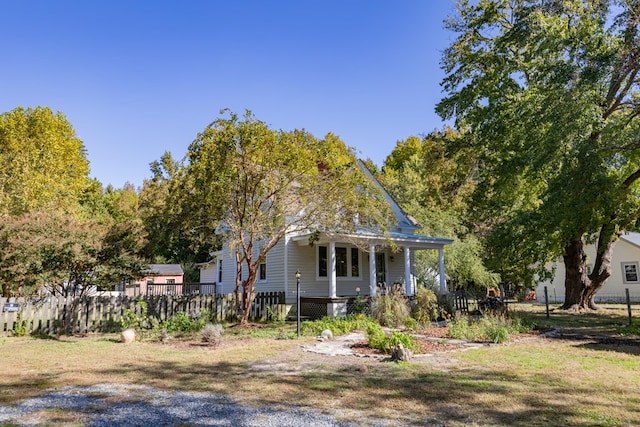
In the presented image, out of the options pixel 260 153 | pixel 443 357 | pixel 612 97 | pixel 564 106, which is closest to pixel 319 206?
pixel 260 153

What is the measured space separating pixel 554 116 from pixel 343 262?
10.2 meters

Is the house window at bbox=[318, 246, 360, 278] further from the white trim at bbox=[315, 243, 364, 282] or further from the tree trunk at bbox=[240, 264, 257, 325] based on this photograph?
the tree trunk at bbox=[240, 264, 257, 325]

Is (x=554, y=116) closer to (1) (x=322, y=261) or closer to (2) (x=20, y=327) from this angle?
(1) (x=322, y=261)

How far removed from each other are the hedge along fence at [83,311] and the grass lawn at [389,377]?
4.56 ft

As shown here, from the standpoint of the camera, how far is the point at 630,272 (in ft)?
87.1

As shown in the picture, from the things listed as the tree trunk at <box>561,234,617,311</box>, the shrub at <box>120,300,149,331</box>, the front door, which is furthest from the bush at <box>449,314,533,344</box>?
the tree trunk at <box>561,234,617,311</box>

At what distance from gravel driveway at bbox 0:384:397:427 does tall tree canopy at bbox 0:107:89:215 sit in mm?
15235

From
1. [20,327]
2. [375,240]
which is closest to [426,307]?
[375,240]

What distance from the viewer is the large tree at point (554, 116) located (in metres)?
12.3

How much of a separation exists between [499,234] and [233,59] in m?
13.3

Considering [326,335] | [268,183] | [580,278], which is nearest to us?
[326,335]

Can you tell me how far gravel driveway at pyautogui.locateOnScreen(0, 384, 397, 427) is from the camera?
4082mm

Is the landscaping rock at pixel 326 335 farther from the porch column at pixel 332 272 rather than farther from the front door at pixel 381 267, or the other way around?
the front door at pixel 381 267

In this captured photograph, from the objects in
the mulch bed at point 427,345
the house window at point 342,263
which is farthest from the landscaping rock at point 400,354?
the house window at point 342,263
